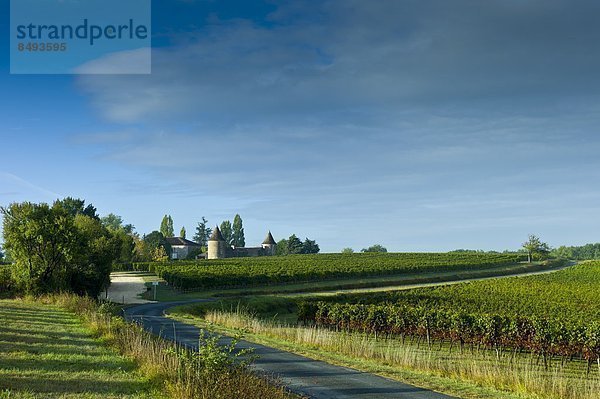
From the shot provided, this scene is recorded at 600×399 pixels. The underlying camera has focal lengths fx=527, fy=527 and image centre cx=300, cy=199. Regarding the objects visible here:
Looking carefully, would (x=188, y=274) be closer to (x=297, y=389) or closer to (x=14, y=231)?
(x=14, y=231)

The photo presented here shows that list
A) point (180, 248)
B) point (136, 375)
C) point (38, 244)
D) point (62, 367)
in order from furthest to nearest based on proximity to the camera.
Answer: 1. point (180, 248)
2. point (38, 244)
3. point (62, 367)
4. point (136, 375)

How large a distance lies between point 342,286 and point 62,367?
7058 cm

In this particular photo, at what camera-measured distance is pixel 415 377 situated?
711 inches

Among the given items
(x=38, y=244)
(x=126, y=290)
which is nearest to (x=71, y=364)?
(x=38, y=244)

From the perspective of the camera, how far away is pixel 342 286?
84.8 m

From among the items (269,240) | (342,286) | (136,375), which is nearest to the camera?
(136,375)

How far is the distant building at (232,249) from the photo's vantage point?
162512 millimetres

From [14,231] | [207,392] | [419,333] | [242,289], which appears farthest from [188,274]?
[207,392]

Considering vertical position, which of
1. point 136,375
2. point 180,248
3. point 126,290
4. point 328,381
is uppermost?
point 180,248

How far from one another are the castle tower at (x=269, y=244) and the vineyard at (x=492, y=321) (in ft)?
435

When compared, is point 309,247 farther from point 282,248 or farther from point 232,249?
point 232,249

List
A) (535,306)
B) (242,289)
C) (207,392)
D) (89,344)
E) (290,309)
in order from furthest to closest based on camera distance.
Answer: (242,289) → (290,309) → (535,306) → (89,344) → (207,392)

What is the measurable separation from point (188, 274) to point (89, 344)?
57.4 meters

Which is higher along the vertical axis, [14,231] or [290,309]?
[14,231]
